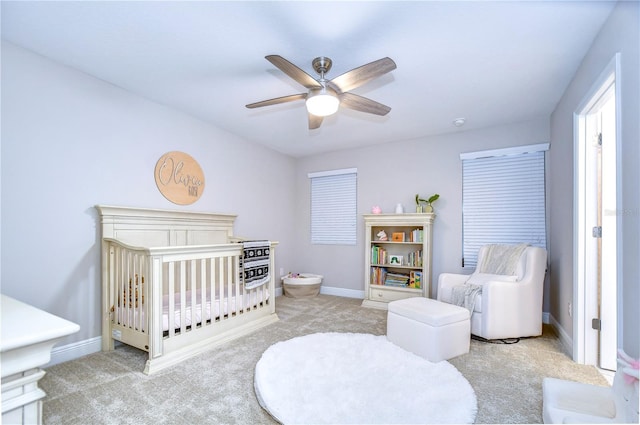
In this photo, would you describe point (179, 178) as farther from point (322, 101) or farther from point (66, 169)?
point (322, 101)

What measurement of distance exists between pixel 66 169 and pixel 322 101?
214cm

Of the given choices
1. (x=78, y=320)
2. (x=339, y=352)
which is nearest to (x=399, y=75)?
(x=339, y=352)

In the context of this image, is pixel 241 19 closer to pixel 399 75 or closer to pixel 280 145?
pixel 399 75

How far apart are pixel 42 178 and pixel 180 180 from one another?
3.91 ft

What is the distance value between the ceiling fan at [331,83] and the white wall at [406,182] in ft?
6.64

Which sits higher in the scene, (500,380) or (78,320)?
(78,320)

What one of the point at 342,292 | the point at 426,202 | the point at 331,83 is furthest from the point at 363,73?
the point at 342,292

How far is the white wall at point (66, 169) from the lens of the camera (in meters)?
2.20

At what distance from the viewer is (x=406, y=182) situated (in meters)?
4.38

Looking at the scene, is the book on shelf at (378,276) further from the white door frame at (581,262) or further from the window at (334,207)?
the white door frame at (581,262)

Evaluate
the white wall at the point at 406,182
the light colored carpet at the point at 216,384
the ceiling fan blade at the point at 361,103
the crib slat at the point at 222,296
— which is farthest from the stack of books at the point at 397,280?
the ceiling fan blade at the point at 361,103

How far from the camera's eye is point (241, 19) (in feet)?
6.21

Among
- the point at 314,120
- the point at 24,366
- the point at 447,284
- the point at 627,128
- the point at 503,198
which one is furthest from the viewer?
the point at 503,198

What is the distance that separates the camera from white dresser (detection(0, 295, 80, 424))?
0.68m
